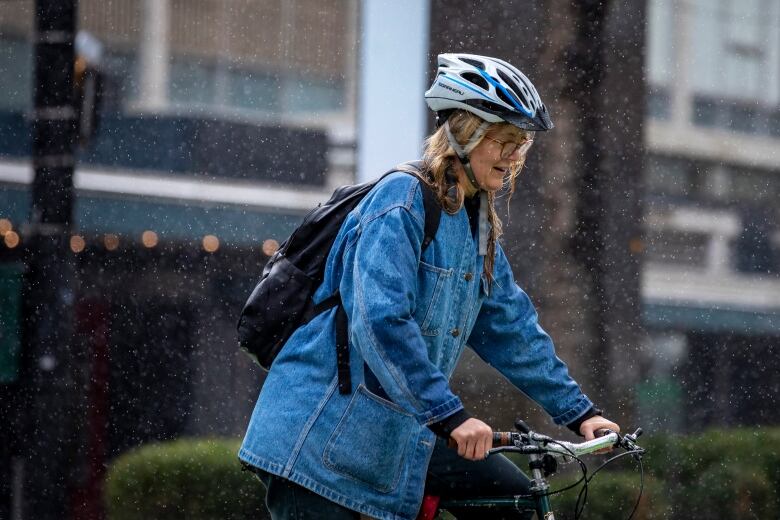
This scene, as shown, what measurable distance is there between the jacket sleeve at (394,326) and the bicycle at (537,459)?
0.19m

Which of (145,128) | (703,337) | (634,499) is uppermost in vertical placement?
(145,128)

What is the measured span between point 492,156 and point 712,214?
3.64 m

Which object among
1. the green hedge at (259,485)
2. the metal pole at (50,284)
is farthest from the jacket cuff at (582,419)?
the metal pole at (50,284)

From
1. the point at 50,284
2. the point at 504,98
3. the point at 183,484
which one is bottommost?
the point at 183,484

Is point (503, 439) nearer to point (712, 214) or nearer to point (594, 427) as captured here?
point (594, 427)

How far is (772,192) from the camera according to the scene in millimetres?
6574

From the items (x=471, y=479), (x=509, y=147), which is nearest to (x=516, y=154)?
(x=509, y=147)

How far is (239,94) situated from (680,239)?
93.0 inches

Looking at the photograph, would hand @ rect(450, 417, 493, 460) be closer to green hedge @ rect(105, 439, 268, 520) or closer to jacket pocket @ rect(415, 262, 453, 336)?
jacket pocket @ rect(415, 262, 453, 336)

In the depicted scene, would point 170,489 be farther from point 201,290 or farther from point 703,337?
point 703,337

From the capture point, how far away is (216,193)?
19.1ft

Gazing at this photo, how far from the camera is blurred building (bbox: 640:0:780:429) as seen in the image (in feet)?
20.2

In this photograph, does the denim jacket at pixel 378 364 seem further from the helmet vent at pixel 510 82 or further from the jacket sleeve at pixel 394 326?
the helmet vent at pixel 510 82

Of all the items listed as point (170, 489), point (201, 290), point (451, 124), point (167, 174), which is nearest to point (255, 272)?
point (201, 290)
